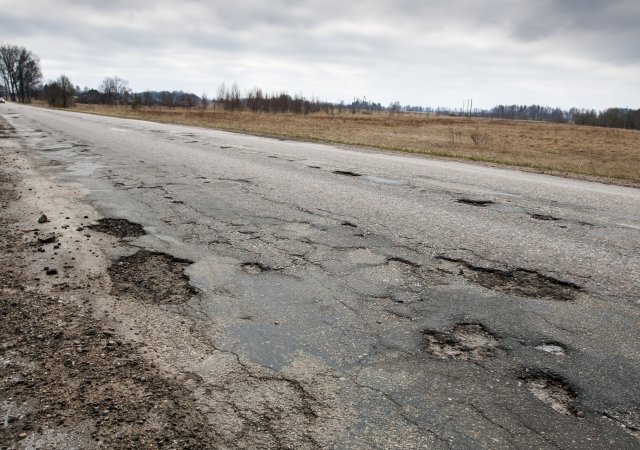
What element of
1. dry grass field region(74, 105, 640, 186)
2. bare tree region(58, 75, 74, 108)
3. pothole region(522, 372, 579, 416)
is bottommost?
pothole region(522, 372, 579, 416)

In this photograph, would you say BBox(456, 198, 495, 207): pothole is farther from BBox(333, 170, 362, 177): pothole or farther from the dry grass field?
the dry grass field

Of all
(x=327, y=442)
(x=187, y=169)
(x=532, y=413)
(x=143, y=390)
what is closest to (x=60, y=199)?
(x=187, y=169)

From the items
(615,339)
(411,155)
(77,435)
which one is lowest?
(77,435)

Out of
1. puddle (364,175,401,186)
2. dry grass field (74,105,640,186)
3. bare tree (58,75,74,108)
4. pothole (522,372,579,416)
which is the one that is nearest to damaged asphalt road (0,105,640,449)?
pothole (522,372,579,416)

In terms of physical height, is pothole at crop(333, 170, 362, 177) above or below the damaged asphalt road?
above

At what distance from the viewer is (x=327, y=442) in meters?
1.81

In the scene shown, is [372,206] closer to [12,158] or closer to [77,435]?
[77,435]

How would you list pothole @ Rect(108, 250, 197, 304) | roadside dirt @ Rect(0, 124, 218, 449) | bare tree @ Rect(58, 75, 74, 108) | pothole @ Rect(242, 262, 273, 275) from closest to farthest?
roadside dirt @ Rect(0, 124, 218, 449) → pothole @ Rect(108, 250, 197, 304) → pothole @ Rect(242, 262, 273, 275) → bare tree @ Rect(58, 75, 74, 108)

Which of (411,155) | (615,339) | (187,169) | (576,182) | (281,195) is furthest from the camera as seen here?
(411,155)

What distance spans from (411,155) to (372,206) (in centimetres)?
791

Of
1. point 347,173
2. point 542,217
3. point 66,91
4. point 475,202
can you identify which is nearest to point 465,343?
point 542,217

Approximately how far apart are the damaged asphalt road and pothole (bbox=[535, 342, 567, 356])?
18 millimetres

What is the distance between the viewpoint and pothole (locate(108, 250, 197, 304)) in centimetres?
318

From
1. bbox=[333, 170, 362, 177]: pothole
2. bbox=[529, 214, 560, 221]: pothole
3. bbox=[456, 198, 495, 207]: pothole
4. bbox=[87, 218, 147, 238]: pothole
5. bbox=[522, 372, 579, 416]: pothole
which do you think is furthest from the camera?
bbox=[333, 170, 362, 177]: pothole
